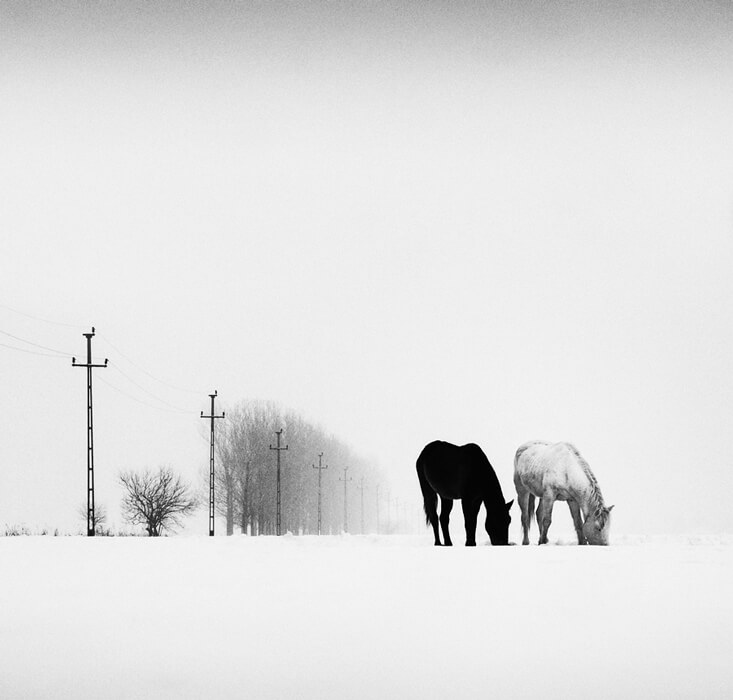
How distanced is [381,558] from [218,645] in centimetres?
467

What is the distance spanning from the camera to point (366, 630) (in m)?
5.86

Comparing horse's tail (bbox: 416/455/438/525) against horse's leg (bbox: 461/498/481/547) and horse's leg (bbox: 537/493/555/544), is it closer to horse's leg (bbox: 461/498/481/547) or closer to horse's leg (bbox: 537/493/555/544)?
horse's leg (bbox: 461/498/481/547)

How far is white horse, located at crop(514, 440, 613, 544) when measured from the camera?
49.1 feet

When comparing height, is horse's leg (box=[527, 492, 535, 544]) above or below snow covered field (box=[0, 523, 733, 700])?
above

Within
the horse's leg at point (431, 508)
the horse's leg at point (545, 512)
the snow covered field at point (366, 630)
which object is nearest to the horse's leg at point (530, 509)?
the horse's leg at point (545, 512)

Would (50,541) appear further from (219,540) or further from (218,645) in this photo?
(218,645)

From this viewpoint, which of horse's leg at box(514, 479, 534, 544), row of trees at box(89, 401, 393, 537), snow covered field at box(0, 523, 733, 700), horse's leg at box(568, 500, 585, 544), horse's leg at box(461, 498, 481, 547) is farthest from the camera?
row of trees at box(89, 401, 393, 537)

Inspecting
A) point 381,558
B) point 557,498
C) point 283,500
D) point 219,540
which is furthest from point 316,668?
point 283,500

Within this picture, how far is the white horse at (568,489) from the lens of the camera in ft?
49.1

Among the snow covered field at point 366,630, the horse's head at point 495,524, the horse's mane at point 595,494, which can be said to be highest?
the horse's mane at point 595,494

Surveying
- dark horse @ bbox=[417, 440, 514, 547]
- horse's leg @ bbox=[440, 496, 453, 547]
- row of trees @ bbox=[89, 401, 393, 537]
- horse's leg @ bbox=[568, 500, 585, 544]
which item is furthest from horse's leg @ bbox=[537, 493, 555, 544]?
row of trees @ bbox=[89, 401, 393, 537]

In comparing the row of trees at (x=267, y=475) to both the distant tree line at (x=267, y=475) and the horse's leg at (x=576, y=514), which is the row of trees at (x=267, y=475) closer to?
the distant tree line at (x=267, y=475)

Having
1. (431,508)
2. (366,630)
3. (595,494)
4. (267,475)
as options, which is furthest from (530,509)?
(267,475)

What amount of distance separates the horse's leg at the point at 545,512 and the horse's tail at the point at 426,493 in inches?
67.8
